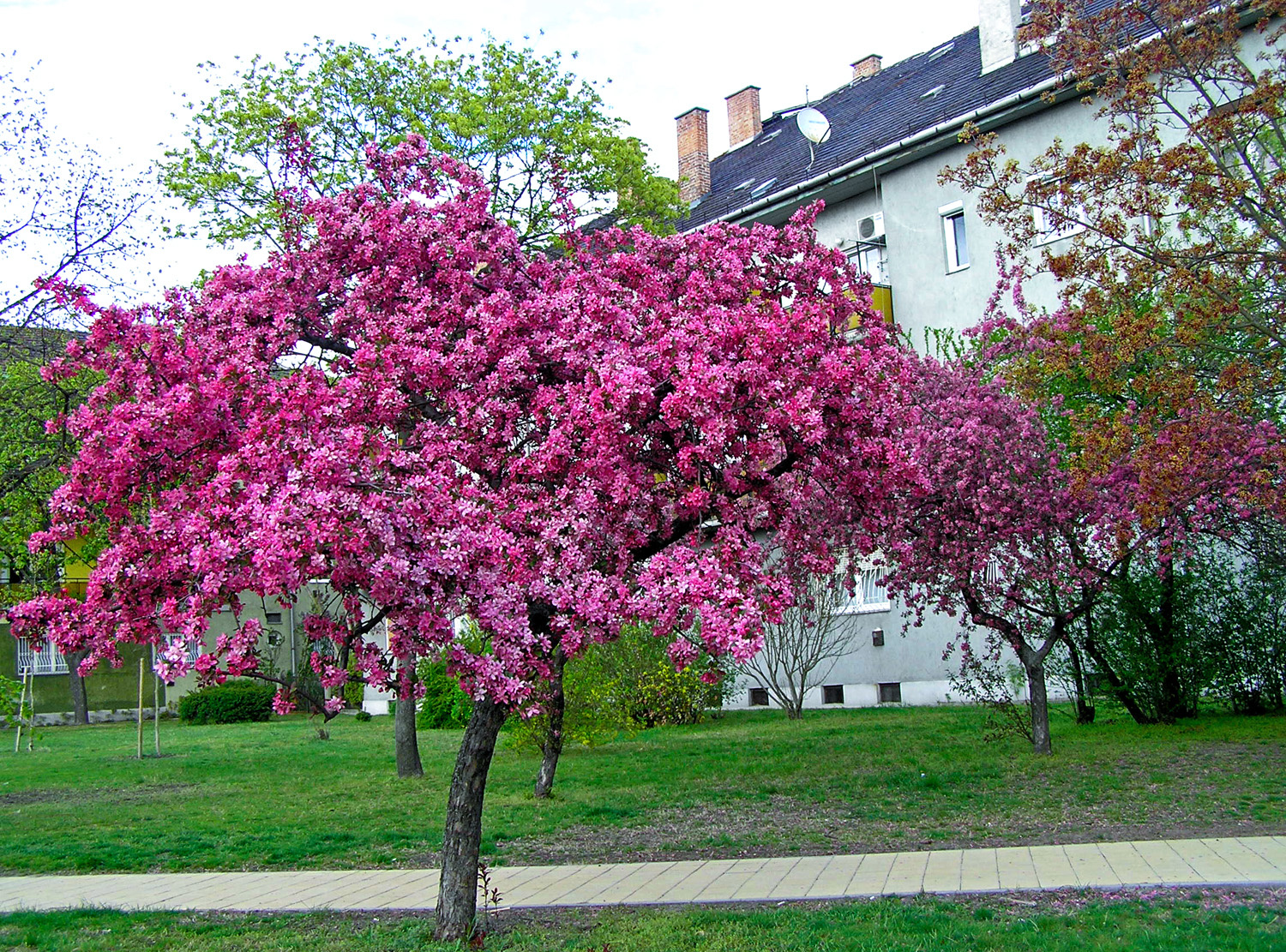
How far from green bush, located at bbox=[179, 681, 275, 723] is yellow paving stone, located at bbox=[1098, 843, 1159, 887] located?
90.4ft

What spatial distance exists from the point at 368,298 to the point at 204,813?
8.04 m

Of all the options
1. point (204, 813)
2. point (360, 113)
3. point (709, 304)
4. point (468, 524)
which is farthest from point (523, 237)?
point (468, 524)

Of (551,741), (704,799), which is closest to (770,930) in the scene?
(704,799)

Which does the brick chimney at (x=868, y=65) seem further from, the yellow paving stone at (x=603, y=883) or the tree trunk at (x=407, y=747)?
the yellow paving stone at (x=603, y=883)

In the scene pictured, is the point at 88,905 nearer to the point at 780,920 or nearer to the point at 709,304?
the point at 780,920

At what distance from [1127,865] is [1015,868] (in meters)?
0.71

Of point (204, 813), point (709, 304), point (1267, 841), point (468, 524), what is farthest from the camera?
point (204, 813)

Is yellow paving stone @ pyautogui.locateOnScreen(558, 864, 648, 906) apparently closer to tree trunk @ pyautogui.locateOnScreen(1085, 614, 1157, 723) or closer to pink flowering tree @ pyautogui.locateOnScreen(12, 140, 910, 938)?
pink flowering tree @ pyautogui.locateOnScreen(12, 140, 910, 938)

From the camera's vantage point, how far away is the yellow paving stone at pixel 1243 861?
6816 mm

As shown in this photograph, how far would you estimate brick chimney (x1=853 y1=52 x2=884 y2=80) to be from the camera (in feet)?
99.1

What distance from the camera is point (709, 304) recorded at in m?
7.22

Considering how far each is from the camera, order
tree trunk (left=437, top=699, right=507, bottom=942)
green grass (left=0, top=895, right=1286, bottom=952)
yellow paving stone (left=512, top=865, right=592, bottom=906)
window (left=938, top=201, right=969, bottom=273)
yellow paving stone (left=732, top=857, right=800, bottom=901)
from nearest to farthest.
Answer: green grass (left=0, top=895, right=1286, bottom=952) < tree trunk (left=437, top=699, right=507, bottom=942) < yellow paving stone (left=732, top=857, right=800, bottom=901) < yellow paving stone (left=512, top=865, right=592, bottom=906) < window (left=938, top=201, right=969, bottom=273)

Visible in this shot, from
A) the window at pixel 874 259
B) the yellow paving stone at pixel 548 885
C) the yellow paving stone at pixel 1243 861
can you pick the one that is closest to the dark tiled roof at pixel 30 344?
the yellow paving stone at pixel 548 885

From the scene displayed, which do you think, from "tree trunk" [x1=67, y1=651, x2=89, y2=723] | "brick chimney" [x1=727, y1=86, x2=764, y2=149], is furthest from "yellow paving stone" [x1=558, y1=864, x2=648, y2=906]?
"tree trunk" [x1=67, y1=651, x2=89, y2=723]
